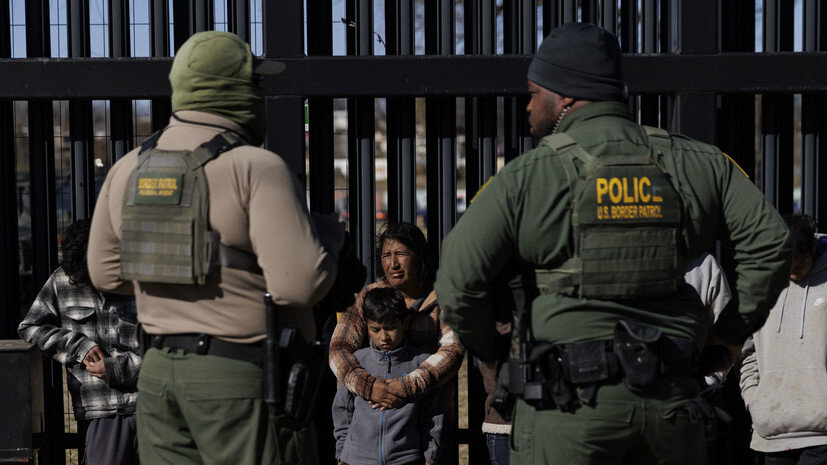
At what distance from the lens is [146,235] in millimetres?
2973

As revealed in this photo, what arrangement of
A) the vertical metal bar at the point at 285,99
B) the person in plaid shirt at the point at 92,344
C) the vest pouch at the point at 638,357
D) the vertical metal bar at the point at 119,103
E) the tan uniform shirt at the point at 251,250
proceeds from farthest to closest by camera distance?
1. the vertical metal bar at the point at 119,103
2. the vertical metal bar at the point at 285,99
3. the person in plaid shirt at the point at 92,344
4. the tan uniform shirt at the point at 251,250
5. the vest pouch at the point at 638,357

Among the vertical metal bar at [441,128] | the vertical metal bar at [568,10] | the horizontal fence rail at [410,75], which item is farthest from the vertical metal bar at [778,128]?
the vertical metal bar at [441,128]

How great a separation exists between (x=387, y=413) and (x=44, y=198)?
2.08 meters

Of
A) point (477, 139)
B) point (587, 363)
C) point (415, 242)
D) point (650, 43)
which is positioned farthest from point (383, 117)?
point (587, 363)

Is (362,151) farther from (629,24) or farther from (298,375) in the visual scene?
(298,375)

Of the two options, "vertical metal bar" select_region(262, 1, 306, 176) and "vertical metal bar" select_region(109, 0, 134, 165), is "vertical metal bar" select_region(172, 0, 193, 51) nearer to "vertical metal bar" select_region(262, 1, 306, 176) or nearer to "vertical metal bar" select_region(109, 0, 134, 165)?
"vertical metal bar" select_region(109, 0, 134, 165)

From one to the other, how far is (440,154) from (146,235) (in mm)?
2237

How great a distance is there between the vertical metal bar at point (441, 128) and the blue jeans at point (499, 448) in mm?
1099

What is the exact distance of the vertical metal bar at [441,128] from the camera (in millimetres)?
4910

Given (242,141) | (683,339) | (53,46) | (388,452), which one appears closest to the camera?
(683,339)

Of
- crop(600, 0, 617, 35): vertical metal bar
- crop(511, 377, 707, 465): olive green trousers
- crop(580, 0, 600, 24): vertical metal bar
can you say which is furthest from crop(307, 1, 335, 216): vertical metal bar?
crop(511, 377, 707, 465): olive green trousers

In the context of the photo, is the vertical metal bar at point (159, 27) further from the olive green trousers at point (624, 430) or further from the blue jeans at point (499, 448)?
the olive green trousers at point (624, 430)

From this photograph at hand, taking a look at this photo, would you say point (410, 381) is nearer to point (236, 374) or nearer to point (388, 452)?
point (388, 452)

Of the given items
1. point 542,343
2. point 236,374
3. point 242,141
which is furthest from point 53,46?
point 542,343
